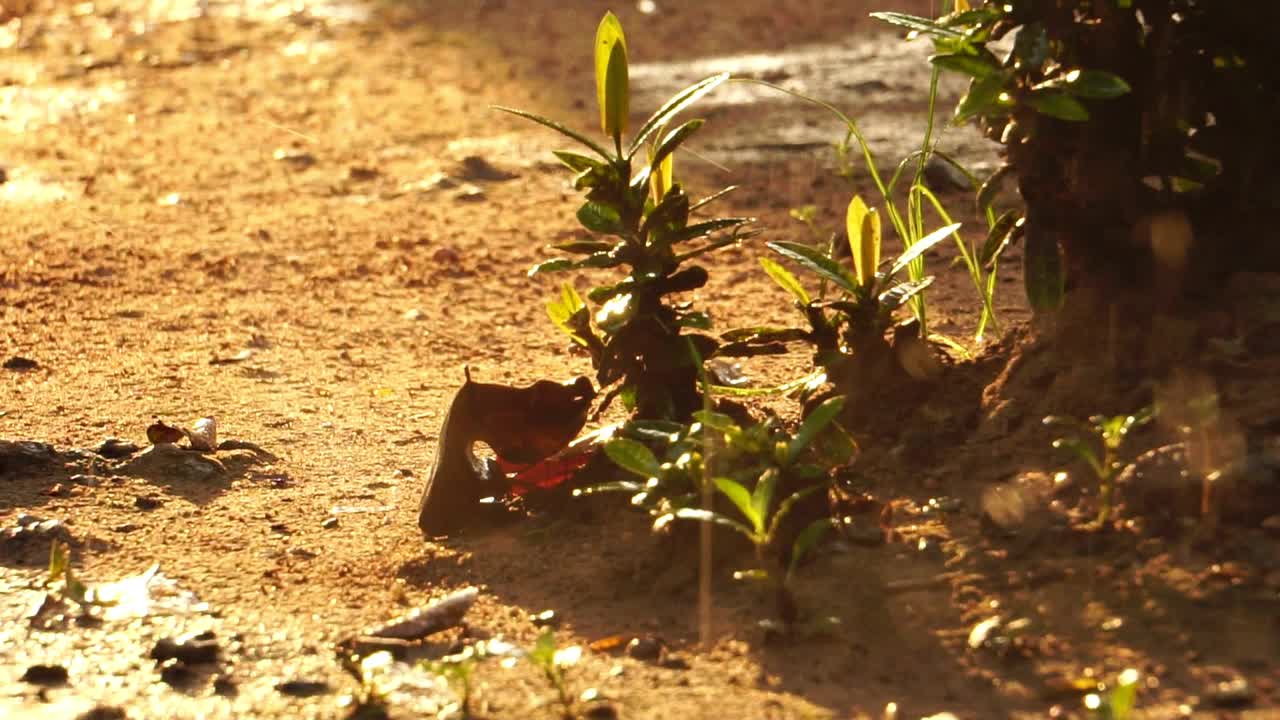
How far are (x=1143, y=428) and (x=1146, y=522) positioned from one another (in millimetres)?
201

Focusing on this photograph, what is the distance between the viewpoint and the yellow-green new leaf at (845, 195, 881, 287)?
2.82 metres

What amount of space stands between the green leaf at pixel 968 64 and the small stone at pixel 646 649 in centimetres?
90

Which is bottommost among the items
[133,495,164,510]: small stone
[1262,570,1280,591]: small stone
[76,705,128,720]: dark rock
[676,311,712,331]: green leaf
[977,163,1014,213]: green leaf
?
[133,495,164,510]: small stone

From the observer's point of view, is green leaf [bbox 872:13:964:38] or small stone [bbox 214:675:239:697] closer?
small stone [bbox 214:675:239:697]

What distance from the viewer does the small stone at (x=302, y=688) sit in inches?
94.3

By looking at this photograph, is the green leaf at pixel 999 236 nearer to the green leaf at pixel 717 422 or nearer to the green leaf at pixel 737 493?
the green leaf at pixel 717 422

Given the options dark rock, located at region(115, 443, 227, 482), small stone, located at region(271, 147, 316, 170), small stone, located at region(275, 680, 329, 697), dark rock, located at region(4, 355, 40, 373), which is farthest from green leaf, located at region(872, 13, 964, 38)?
small stone, located at region(271, 147, 316, 170)

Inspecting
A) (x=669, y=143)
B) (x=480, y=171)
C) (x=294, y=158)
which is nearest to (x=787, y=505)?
(x=669, y=143)

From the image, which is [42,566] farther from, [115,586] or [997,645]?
[997,645]

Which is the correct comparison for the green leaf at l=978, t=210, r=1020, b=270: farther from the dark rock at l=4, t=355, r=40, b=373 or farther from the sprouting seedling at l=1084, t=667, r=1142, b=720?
the dark rock at l=4, t=355, r=40, b=373

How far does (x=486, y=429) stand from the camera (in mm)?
2965

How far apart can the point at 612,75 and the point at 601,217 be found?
9.1 inches

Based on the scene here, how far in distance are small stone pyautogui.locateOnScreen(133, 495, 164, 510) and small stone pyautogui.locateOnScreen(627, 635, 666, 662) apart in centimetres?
112

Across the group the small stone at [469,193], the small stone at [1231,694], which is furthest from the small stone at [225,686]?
the small stone at [469,193]
